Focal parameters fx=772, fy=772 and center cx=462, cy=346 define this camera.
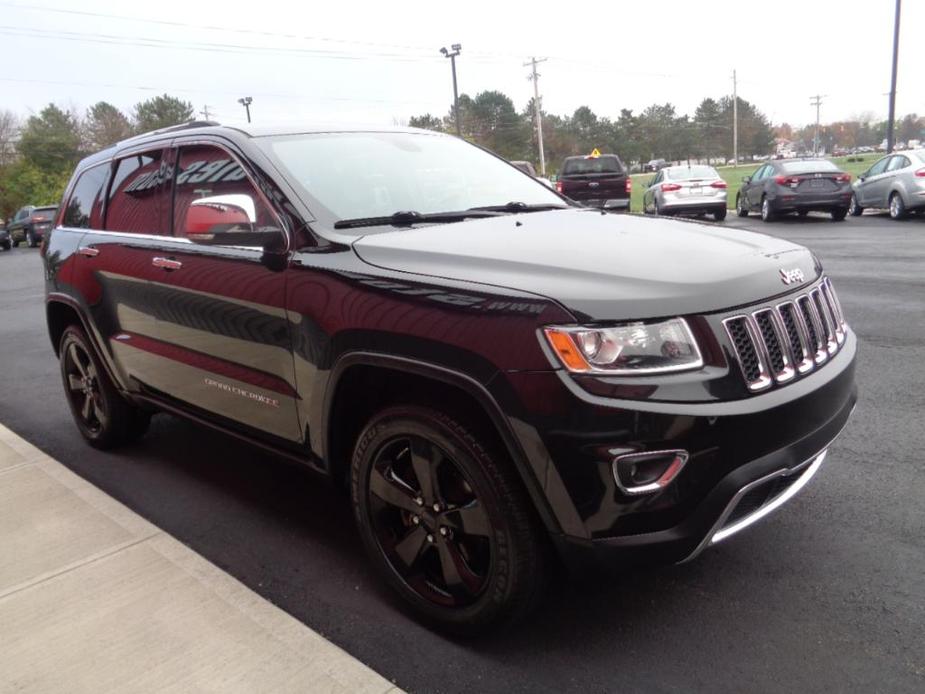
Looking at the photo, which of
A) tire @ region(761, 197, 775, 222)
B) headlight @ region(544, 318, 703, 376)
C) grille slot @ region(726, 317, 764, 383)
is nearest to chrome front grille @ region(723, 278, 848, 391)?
grille slot @ region(726, 317, 764, 383)

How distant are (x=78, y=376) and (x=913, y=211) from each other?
57.7 ft

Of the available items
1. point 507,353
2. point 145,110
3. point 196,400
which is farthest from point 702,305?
point 145,110

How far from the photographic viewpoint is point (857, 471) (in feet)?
12.7

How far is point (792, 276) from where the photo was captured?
2664 mm

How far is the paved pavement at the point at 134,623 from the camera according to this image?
254 cm

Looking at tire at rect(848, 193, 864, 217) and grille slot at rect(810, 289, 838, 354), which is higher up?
grille slot at rect(810, 289, 838, 354)

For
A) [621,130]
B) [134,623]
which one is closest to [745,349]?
[134,623]

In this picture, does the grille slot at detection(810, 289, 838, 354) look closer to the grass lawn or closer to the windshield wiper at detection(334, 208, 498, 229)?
the windshield wiper at detection(334, 208, 498, 229)

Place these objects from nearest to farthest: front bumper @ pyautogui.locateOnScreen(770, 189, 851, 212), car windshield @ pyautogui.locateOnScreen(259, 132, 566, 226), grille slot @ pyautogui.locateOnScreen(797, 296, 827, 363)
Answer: grille slot @ pyautogui.locateOnScreen(797, 296, 827, 363), car windshield @ pyautogui.locateOnScreen(259, 132, 566, 226), front bumper @ pyautogui.locateOnScreen(770, 189, 851, 212)

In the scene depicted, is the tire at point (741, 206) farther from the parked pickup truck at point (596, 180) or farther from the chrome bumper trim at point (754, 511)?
the chrome bumper trim at point (754, 511)

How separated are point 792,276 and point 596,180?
63.9 ft

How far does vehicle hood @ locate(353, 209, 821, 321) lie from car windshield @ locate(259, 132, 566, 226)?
1.12ft

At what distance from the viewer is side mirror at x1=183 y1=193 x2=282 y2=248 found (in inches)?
117

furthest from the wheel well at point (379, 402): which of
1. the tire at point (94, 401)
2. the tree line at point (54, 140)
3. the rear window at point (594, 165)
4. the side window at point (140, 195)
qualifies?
the tree line at point (54, 140)
